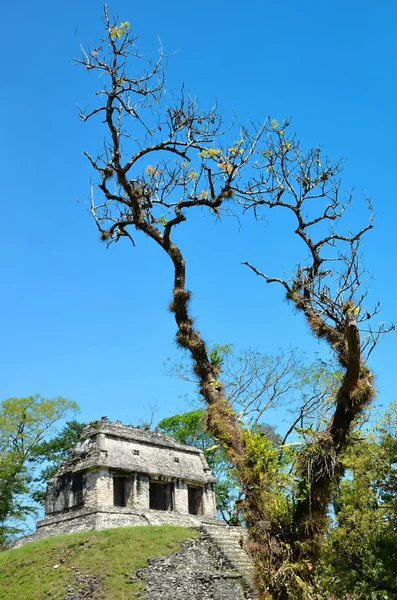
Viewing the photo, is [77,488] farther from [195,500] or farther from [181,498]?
[195,500]

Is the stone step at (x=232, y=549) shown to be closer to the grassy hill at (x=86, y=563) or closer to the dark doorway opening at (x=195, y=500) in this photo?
the grassy hill at (x=86, y=563)

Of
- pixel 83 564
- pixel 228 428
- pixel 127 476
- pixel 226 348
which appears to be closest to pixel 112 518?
pixel 127 476

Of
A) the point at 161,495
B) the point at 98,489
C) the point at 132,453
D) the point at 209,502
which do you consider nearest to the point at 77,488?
the point at 98,489

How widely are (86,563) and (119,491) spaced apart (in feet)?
26.5

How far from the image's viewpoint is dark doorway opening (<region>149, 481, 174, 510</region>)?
77.2 ft

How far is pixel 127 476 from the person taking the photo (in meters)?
22.2

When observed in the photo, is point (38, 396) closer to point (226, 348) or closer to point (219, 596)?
point (226, 348)

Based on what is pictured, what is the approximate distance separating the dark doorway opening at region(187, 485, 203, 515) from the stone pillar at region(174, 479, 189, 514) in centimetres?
100

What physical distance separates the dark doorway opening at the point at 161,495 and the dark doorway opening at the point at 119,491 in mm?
1371

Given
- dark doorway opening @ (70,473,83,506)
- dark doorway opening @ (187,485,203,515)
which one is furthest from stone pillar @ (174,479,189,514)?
dark doorway opening @ (70,473,83,506)

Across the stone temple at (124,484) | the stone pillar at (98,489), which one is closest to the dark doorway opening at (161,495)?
the stone temple at (124,484)

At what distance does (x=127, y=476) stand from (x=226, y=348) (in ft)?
25.9

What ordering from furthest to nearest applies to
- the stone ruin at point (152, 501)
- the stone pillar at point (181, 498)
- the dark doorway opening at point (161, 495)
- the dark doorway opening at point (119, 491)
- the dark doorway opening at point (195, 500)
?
the dark doorway opening at point (195, 500) → the dark doorway opening at point (161, 495) → the stone pillar at point (181, 498) → the dark doorway opening at point (119, 491) → the stone ruin at point (152, 501)

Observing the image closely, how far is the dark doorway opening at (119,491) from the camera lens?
896 inches
